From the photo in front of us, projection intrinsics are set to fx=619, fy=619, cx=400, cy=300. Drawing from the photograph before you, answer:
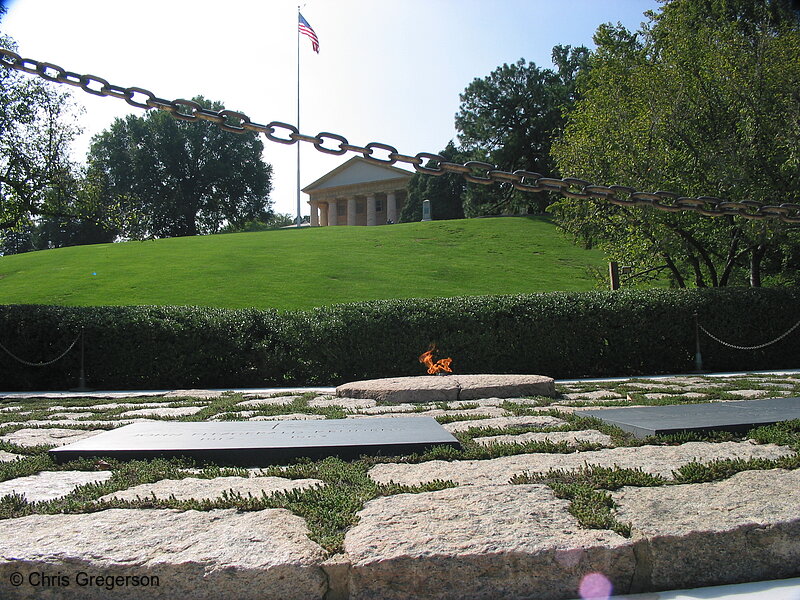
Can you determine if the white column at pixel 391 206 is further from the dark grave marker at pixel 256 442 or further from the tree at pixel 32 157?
the dark grave marker at pixel 256 442

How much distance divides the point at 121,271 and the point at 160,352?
52.9 feet

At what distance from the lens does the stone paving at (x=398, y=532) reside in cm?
215

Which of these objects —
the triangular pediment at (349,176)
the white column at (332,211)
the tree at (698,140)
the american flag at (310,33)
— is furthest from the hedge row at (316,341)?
the white column at (332,211)

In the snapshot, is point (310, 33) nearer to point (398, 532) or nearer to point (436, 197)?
point (436, 197)

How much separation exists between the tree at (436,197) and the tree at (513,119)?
7128 mm

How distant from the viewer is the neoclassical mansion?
69062 mm

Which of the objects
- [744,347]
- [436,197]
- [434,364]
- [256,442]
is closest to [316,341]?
[434,364]

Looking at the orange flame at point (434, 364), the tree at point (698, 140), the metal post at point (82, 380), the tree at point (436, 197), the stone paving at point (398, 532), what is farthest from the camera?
the tree at point (436, 197)

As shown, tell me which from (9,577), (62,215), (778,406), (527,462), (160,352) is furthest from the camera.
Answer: (62,215)

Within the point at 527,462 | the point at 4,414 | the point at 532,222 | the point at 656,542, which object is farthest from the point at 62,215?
the point at 532,222

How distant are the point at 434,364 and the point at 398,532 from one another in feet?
27.5

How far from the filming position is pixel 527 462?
3.54 m

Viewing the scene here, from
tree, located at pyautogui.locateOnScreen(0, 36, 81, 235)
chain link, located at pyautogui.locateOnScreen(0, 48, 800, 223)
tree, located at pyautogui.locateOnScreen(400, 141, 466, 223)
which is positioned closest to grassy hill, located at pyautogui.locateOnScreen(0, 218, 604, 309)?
tree, located at pyautogui.locateOnScreen(0, 36, 81, 235)

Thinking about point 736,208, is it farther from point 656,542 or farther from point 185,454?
point 185,454
